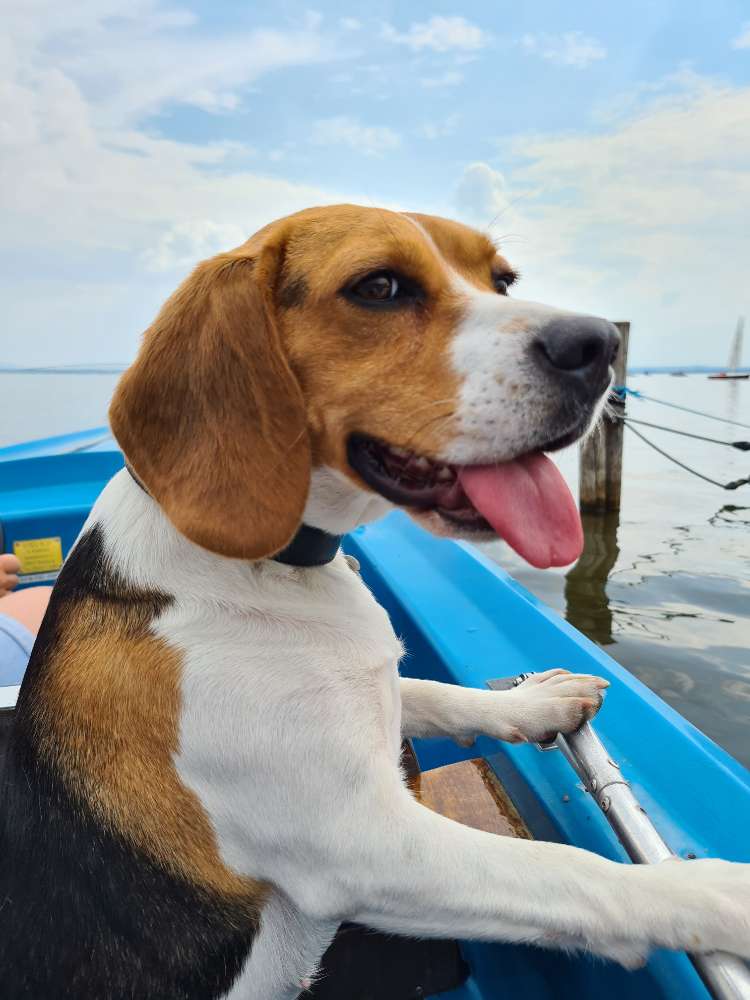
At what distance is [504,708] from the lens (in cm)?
199

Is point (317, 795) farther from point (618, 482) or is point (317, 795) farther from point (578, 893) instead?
point (618, 482)

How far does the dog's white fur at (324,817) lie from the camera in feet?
4.10

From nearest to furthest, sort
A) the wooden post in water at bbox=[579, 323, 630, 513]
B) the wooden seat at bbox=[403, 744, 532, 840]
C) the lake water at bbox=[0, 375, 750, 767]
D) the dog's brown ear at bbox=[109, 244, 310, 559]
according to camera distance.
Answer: the dog's brown ear at bbox=[109, 244, 310, 559] → the wooden seat at bbox=[403, 744, 532, 840] → the lake water at bbox=[0, 375, 750, 767] → the wooden post in water at bbox=[579, 323, 630, 513]

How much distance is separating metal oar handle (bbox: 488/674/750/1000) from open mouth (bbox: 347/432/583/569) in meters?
0.55

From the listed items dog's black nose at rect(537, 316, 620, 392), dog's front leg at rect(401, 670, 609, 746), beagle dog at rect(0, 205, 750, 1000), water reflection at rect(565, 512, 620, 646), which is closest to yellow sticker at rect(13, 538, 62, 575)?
beagle dog at rect(0, 205, 750, 1000)

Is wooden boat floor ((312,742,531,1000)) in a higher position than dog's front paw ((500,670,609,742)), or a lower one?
lower

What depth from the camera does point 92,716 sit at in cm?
141

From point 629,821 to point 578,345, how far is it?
1.09 metres

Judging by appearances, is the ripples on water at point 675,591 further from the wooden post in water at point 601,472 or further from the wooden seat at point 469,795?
the wooden seat at point 469,795

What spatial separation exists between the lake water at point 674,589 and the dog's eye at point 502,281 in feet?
2.03

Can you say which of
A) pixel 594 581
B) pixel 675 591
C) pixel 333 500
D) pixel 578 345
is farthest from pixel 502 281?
pixel 594 581

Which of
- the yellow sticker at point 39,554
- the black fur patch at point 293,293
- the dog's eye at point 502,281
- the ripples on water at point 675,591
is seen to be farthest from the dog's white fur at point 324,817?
the yellow sticker at point 39,554

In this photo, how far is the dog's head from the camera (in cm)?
150

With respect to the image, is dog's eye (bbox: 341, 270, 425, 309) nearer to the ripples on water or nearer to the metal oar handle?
the ripples on water
